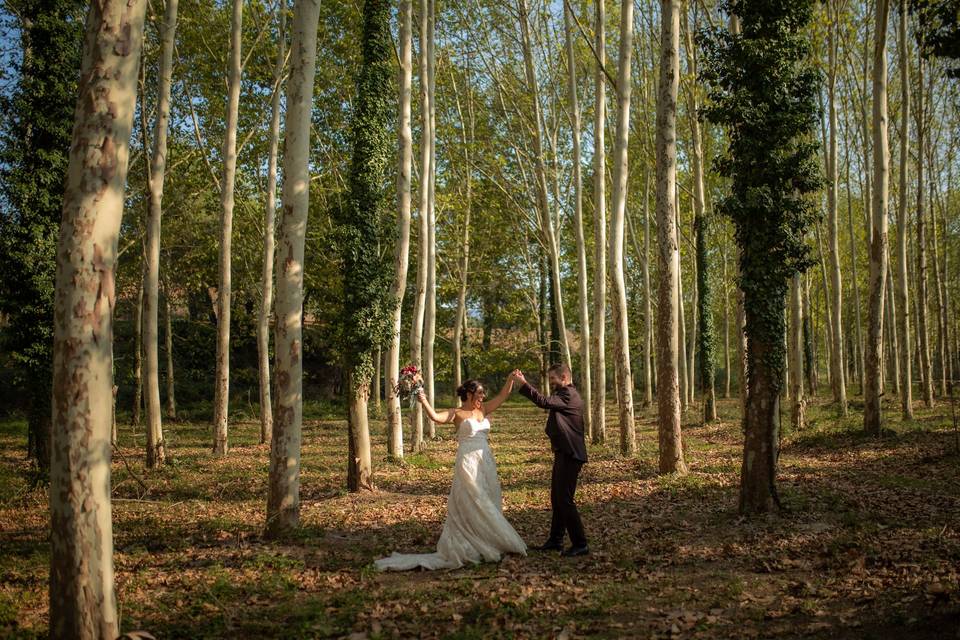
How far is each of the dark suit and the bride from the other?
1.65 feet

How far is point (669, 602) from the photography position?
6.01m

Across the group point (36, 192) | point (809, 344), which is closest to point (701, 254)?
point (809, 344)

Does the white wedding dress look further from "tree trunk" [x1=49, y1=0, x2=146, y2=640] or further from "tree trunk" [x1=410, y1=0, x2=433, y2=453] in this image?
"tree trunk" [x1=410, y1=0, x2=433, y2=453]

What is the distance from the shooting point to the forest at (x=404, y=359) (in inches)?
203

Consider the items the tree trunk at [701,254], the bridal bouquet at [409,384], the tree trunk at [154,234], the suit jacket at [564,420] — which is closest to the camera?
the suit jacket at [564,420]

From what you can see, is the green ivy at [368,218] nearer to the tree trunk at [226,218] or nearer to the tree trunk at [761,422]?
the tree trunk at [226,218]

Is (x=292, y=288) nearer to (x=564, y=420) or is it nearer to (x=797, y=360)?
(x=564, y=420)

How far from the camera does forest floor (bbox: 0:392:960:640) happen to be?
218 inches

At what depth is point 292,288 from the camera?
333 inches

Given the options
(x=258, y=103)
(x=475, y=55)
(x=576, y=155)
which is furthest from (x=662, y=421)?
(x=258, y=103)

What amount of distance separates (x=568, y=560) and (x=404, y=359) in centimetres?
1920

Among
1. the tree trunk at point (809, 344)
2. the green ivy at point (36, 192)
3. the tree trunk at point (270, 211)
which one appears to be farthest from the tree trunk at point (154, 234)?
the tree trunk at point (809, 344)

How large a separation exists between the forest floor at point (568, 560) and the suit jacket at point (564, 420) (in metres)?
1.26

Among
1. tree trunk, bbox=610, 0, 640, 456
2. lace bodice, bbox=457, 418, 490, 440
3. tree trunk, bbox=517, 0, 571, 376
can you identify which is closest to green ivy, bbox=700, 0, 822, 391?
lace bodice, bbox=457, 418, 490, 440
